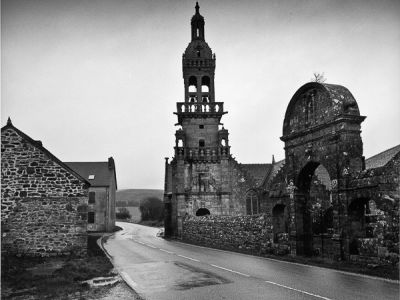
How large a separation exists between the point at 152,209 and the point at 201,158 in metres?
45.8

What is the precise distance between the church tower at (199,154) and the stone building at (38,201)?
20483mm

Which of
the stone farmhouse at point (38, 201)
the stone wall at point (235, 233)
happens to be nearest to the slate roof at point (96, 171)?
A: the stone wall at point (235, 233)

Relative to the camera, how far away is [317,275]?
38.4ft

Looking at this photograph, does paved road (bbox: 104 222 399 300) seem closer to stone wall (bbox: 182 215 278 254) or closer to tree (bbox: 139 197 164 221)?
stone wall (bbox: 182 215 278 254)

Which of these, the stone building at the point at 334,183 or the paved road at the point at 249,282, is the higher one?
the stone building at the point at 334,183

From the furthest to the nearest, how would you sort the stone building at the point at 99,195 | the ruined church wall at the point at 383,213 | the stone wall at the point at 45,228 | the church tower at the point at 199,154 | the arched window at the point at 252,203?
the stone building at the point at 99,195
the arched window at the point at 252,203
the church tower at the point at 199,154
the stone wall at the point at 45,228
the ruined church wall at the point at 383,213

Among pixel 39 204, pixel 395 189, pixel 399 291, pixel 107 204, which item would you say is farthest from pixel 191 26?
pixel 399 291

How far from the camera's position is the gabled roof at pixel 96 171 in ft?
188

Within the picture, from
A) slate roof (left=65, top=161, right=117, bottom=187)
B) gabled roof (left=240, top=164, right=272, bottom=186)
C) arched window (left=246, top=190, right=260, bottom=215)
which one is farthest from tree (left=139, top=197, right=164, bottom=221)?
arched window (left=246, top=190, right=260, bottom=215)

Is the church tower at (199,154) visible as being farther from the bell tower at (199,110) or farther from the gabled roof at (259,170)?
the gabled roof at (259,170)

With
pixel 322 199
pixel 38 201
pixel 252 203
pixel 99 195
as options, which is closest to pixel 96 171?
pixel 99 195

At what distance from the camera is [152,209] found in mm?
82438

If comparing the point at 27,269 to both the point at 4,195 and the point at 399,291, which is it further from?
the point at 399,291

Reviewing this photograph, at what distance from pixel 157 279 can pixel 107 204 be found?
45773 mm
